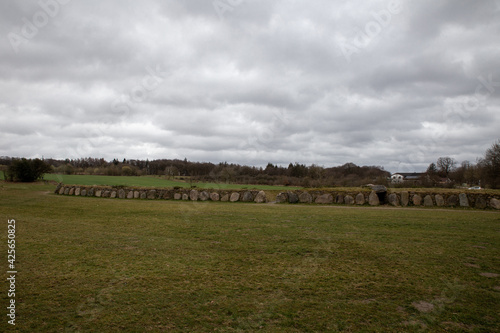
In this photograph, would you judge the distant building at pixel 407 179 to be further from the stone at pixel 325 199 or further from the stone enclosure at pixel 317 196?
the stone at pixel 325 199

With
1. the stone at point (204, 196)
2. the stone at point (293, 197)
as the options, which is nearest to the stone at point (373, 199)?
the stone at point (293, 197)

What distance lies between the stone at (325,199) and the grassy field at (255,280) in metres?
9.50

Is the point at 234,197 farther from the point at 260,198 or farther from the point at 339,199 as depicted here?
the point at 339,199

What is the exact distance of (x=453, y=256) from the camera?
6.25 meters

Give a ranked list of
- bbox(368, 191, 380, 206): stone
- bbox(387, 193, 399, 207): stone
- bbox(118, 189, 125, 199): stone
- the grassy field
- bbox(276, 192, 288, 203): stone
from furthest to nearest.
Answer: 1. bbox(118, 189, 125, 199): stone
2. bbox(276, 192, 288, 203): stone
3. bbox(368, 191, 380, 206): stone
4. bbox(387, 193, 399, 207): stone
5. the grassy field

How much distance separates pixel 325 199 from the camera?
732 inches

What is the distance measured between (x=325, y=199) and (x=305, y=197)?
1.33 m

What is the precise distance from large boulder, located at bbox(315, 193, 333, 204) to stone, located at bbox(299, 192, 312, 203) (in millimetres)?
504

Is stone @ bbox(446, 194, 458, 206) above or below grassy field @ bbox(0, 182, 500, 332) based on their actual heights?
above

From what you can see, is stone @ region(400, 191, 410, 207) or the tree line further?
the tree line

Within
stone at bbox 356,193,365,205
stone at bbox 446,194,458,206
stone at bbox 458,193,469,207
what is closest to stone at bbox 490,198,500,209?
stone at bbox 458,193,469,207

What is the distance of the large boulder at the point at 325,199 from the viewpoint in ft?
60.8

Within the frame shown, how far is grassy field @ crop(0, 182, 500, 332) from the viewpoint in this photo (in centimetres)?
354

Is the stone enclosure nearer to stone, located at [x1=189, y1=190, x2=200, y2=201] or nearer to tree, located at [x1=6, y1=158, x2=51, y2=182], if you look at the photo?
stone, located at [x1=189, y1=190, x2=200, y2=201]
